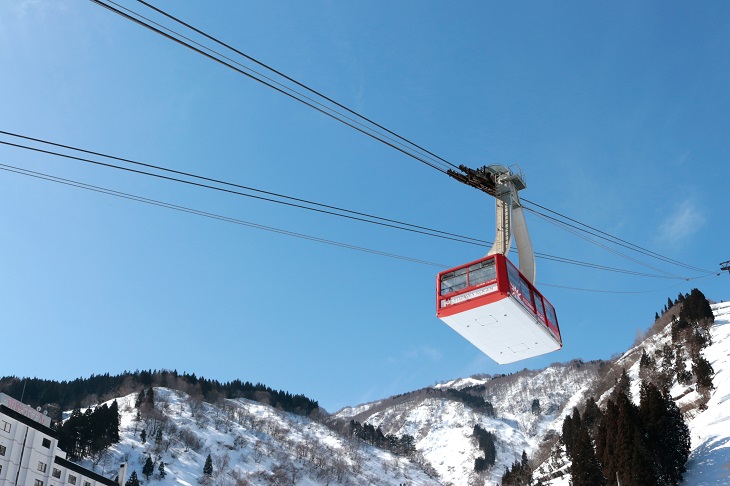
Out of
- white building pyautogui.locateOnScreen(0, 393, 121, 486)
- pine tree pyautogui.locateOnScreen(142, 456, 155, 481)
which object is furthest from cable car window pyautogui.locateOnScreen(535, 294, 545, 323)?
pine tree pyautogui.locateOnScreen(142, 456, 155, 481)

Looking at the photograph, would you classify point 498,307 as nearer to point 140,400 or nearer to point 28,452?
point 28,452

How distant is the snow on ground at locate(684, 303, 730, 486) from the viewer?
46.7m

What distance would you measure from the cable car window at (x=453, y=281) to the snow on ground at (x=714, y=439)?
108 ft

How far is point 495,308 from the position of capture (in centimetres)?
2012

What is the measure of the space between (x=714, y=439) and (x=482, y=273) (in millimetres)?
40033

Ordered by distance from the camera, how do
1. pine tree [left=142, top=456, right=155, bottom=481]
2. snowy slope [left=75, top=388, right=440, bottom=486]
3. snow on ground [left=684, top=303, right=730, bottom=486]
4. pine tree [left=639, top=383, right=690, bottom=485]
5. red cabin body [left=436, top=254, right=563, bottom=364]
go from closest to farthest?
red cabin body [left=436, top=254, right=563, bottom=364] → snow on ground [left=684, top=303, right=730, bottom=486] → pine tree [left=639, top=383, right=690, bottom=485] → pine tree [left=142, top=456, right=155, bottom=481] → snowy slope [left=75, top=388, right=440, bottom=486]

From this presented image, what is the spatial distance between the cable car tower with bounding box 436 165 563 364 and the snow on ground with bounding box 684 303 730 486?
1202 inches

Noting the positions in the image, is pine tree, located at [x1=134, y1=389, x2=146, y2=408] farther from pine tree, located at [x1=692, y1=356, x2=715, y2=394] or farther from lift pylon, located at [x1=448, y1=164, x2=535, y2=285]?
lift pylon, located at [x1=448, y1=164, x2=535, y2=285]

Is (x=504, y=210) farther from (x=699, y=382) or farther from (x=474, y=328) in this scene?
(x=699, y=382)

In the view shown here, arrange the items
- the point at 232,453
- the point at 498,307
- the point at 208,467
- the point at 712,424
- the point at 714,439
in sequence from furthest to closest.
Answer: the point at 232,453 → the point at 208,467 → the point at 712,424 → the point at 714,439 → the point at 498,307

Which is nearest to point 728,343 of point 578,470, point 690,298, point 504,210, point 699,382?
point 699,382

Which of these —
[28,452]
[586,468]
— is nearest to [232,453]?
[28,452]

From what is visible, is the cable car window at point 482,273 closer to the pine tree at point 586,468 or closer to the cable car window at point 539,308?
the cable car window at point 539,308

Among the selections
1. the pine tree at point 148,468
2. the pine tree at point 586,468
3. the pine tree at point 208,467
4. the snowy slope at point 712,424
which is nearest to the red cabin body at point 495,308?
the snowy slope at point 712,424
